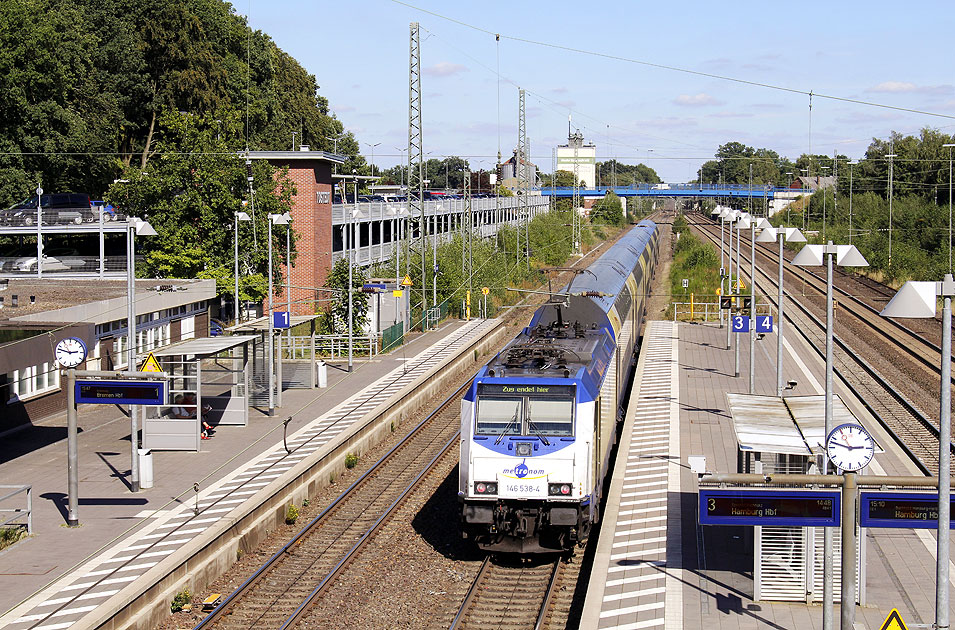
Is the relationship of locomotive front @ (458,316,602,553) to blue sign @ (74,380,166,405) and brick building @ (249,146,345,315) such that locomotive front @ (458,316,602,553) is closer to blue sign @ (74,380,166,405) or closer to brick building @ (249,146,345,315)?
blue sign @ (74,380,166,405)

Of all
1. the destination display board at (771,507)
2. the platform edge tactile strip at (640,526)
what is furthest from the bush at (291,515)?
the destination display board at (771,507)

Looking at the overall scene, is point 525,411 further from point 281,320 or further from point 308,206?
point 308,206

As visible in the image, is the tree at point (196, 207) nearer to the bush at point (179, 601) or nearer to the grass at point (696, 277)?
the grass at point (696, 277)

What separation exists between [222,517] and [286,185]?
29.8m

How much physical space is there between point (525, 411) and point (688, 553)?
3.21 m

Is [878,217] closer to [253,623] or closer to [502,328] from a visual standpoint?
[502,328]

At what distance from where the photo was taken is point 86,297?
25.9m

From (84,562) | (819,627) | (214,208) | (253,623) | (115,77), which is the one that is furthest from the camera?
(115,77)

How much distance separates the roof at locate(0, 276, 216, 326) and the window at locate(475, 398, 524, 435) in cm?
1211

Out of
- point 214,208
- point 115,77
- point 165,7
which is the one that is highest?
point 165,7

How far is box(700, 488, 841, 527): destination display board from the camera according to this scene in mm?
10969

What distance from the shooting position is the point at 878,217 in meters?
73.4

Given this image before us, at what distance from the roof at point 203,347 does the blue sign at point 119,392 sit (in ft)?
12.2

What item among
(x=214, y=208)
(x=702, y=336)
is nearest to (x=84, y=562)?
(x=214, y=208)
